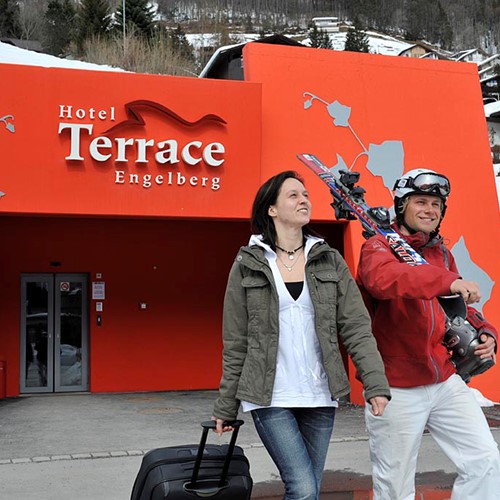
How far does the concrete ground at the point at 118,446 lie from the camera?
6.20 metres

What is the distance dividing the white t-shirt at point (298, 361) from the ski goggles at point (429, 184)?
3.06 ft

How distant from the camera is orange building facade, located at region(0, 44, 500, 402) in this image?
33.6 ft

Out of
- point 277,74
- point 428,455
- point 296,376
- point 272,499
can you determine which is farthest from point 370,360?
point 277,74

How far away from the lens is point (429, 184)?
159 inches

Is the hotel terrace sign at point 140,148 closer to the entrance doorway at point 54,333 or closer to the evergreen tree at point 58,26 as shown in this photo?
the entrance doorway at point 54,333

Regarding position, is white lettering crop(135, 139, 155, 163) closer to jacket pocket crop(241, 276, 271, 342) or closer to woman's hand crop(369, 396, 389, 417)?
jacket pocket crop(241, 276, 271, 342)

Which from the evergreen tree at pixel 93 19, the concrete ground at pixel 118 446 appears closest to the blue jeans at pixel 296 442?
the concrete ground at pixel 118 446

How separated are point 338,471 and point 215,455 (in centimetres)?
356

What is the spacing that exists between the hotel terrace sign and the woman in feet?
23.3

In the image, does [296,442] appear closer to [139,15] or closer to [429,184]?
[429,184]

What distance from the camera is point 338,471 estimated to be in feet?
22.4

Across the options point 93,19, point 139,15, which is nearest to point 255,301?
point 139,15

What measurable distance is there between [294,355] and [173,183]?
7404mm

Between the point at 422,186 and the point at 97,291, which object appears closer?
the point at 422,186
